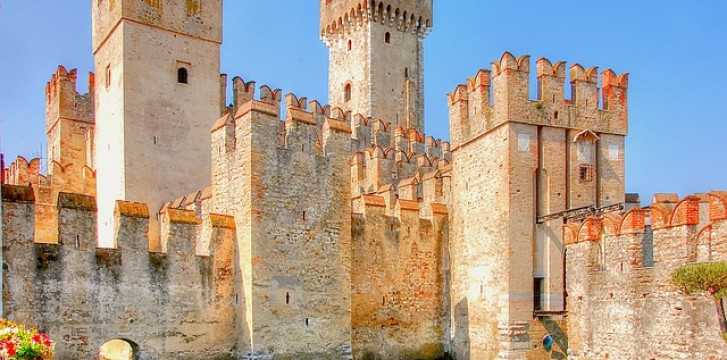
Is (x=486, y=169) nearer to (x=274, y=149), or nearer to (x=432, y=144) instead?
(x=274, y=149)

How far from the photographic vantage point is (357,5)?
4169 cm

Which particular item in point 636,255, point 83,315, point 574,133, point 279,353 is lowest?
point 279,353

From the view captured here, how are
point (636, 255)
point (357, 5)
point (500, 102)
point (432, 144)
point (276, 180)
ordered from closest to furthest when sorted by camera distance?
point (636, 255) → point (276, 180) → point (500, 102) → point (432, 144) → point (357, 5)

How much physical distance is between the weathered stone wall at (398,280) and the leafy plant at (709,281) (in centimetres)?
999

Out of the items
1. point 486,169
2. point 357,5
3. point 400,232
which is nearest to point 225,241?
point 400,232

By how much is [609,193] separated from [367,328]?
7.99 metres

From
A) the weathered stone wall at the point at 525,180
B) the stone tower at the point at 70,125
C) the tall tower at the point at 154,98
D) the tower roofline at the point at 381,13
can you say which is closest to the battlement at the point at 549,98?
the weathered stone wall at the point at 525,180

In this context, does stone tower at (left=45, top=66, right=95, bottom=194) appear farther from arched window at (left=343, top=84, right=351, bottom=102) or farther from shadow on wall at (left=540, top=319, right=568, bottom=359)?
shadow on wall at (left=540, top=319, right=568, bottom=359)

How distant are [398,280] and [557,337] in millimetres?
4974

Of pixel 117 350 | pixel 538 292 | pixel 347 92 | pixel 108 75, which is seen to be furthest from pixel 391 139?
pixel 117 350

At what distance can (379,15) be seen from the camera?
41375 millimetres

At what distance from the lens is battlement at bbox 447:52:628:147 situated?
2155 cm

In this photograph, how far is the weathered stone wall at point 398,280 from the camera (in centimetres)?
2272

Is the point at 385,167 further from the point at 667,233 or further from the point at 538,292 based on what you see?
the point at 667,233
